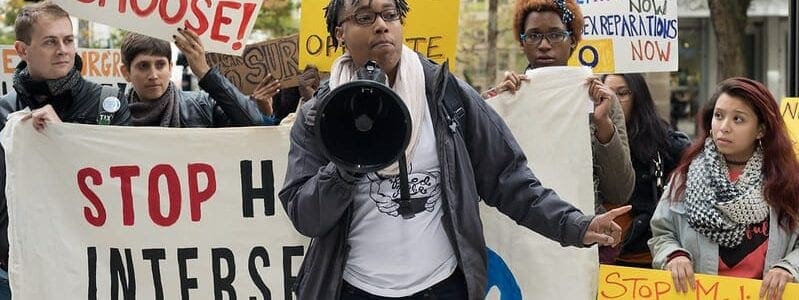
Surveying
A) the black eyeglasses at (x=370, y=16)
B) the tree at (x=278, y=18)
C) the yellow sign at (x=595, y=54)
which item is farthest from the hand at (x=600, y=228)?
the tree at (x=278, y=18)

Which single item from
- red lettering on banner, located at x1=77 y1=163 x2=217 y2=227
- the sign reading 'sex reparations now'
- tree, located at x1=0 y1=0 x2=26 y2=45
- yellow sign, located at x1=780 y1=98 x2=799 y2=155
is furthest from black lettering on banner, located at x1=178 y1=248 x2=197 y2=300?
tree, located at x1=0 y1=0 x2=26 y2=45

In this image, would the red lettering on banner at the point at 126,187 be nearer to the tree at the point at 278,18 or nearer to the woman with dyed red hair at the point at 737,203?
the woman with dyed red hair at the point at 737,203

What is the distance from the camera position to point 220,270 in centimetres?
468

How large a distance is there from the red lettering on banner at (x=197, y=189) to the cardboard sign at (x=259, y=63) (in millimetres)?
1734

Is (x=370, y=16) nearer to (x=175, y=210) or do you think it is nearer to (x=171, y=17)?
(x=175, y=210)

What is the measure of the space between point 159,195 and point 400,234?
61.4 inches

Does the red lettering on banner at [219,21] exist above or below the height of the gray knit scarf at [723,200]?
above

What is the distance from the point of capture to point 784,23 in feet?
67.2

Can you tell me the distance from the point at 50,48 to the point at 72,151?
550 millimetres

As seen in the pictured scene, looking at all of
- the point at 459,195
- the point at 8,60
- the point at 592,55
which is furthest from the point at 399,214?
the point at 8,60

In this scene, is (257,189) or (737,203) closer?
(737,203)

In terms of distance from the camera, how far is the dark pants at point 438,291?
3.42 metres

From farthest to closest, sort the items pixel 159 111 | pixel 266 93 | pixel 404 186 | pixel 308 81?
1. pixel 308 81
2. pixel 266 93
3. pixel 159 111
4. pixel 404 186

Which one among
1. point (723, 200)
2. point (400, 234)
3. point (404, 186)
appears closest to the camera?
point (404, 186)
